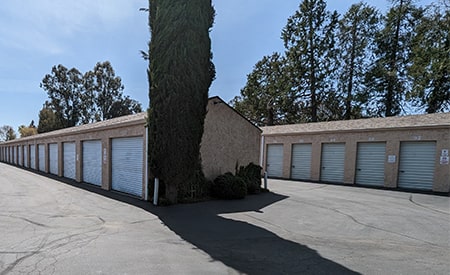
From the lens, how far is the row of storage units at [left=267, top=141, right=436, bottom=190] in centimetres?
1248

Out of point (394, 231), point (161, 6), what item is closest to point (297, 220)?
point (394, 231)

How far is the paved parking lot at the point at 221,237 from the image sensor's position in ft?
12.6

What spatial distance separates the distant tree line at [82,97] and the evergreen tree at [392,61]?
39.8m

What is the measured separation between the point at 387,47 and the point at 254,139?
2218 cm

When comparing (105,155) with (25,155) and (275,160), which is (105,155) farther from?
(25,155)

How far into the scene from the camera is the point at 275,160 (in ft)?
60.3

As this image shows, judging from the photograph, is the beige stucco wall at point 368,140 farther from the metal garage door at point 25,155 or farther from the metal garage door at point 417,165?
the metal garage door at point 25,155

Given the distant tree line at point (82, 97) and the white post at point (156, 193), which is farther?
the distant tree line at point (82, 97)

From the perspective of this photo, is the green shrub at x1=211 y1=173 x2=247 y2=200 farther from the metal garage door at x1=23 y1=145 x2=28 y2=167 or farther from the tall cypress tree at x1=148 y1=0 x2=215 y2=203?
the metal garage door at x1=23 y1=145 x2=28 y2=167

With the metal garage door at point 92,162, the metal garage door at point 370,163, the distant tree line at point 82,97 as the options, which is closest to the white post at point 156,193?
the metal garage door at point 92,162

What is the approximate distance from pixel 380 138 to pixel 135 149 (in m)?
13.3

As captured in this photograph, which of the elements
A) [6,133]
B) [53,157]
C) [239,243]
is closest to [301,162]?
[239,243]

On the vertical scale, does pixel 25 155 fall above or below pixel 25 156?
above

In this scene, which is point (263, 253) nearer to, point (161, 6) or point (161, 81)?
point (161, 81)
